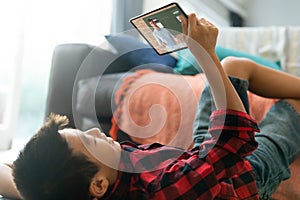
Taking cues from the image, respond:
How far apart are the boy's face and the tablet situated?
7.8 inches

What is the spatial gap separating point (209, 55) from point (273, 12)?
9.19ft

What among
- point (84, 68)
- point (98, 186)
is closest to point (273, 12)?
point (84, 68)

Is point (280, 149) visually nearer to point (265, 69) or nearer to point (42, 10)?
point (265, 69)

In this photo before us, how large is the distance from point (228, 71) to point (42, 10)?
4.06ft

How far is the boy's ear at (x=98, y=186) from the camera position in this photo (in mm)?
675

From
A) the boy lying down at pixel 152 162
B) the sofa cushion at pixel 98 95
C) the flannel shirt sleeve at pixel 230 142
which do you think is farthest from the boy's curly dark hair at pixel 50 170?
the sofa cushion at pixel 98 95

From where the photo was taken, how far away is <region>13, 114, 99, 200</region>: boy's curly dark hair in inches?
25.1

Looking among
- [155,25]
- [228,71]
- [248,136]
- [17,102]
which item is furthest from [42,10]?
[248,136]

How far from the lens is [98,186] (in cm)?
68

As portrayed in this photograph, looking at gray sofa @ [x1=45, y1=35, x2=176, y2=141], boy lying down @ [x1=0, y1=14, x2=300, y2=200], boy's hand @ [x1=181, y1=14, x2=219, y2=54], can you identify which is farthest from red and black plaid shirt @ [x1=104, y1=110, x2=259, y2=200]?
gray sofa @ [x1=45, y1=35, x2=176, y2=141]

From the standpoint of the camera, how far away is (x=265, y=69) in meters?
Result: 1.06

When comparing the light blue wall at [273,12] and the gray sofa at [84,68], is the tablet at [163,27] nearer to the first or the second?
the gray sofa at [84,68]

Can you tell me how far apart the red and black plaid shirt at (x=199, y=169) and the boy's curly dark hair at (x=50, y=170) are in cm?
8

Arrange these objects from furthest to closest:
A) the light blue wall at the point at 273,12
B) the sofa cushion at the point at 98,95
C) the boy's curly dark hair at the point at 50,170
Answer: the light blue wall at the point at 273,12 < the sofa cushion at the point at 98,95 < the boy's curly dark hair at the point at 50,170
